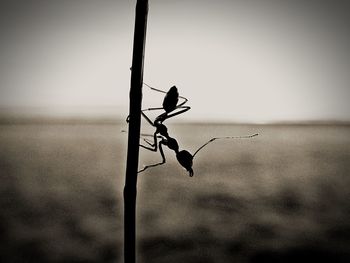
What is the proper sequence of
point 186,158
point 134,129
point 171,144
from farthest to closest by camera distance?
point 171,144 → point 186,158 → point 134,129

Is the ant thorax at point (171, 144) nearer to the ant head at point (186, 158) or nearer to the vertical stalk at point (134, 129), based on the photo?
the ant head at point (186, 158)

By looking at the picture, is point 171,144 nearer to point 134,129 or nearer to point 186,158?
point 186,158

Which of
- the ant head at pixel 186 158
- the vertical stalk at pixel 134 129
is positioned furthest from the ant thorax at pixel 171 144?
the vertical stalk at pixel 134 129

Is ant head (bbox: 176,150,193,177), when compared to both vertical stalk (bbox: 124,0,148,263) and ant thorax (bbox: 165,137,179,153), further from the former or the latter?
vertical stalk (bbox: 124,0,148,263)

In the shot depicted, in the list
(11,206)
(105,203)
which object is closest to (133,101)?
(105,203)

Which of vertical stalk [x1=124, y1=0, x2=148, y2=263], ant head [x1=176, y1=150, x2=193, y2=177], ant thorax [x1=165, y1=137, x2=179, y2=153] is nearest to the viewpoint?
vertical stalk [x1=124, y1=0, x2=148, y2=263]

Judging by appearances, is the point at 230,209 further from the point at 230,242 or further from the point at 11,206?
the point at 11,206

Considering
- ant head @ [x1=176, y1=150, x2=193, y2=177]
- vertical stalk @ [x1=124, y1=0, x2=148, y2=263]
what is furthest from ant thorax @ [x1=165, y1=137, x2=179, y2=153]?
vertical stalk @ [x1=124, y1=0, x2=148, y2=263]

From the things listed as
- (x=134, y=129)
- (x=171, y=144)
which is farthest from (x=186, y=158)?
(x=134, y=129)
